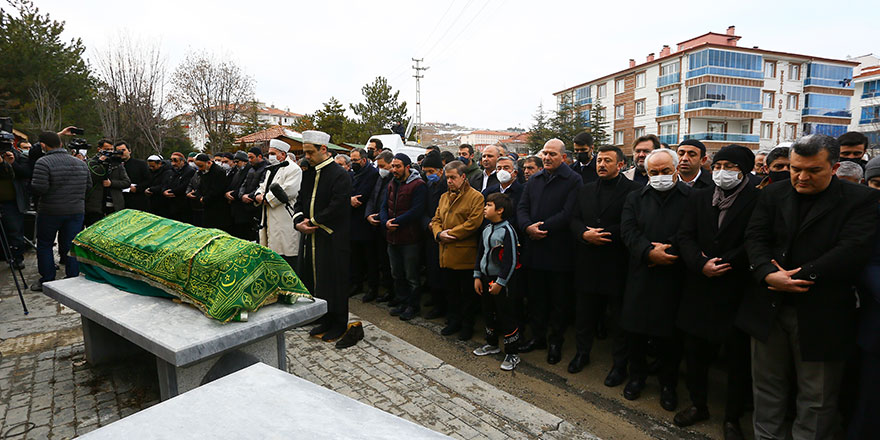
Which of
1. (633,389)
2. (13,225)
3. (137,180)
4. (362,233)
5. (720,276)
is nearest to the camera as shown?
(720,276)

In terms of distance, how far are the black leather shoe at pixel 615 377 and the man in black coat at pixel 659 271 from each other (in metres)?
0.16

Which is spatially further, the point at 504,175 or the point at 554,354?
the point at 504,175

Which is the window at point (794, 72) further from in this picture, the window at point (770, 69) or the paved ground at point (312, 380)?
the paved ground at point (312, 380)

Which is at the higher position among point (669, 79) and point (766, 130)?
point (669, 79)

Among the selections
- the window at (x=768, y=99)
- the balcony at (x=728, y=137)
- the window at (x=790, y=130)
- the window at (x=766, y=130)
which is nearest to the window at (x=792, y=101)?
the window at (x=790, y=130)

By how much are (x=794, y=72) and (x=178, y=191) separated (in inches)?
2117

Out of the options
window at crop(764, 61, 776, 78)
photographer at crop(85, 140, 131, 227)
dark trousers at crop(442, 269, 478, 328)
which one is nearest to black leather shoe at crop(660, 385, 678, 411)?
dark trousers at crop(442, 269, 478, 328)

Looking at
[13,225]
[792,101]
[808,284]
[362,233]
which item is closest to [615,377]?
[808,284]

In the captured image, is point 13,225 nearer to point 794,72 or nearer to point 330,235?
point 330,235

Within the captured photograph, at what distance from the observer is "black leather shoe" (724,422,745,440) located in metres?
3.25

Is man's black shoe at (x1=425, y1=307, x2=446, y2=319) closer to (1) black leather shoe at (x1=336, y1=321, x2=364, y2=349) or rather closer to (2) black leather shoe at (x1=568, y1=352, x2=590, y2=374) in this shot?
(1) black leather shoe at (x1=336, y1=321, x2=364, y2=349)

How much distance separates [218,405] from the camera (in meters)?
1.65

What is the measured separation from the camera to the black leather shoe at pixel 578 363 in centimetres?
436

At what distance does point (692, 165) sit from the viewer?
4324mm
